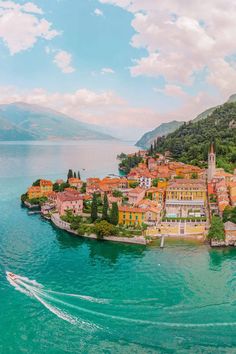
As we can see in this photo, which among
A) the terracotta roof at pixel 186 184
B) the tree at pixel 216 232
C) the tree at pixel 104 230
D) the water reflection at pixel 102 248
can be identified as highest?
the terracotta roof at pixel 186 184

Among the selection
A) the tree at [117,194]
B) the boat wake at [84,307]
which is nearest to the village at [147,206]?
the tree at [117,194]

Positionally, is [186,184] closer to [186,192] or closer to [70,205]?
[186,192]

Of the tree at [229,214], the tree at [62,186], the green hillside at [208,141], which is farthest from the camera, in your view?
the green hillside at [208,141]

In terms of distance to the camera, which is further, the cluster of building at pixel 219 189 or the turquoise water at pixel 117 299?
the cluster of building at pixel 219 189

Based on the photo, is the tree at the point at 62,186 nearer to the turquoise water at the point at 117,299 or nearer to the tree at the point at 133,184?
the tree at the point at 133,184

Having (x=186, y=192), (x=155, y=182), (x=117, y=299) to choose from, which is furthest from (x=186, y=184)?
(x=117, y=299)

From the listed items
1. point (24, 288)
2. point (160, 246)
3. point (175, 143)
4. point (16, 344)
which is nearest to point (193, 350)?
point (16, 344)
